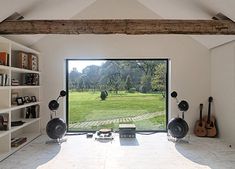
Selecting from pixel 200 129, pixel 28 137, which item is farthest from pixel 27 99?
pixel 200 129

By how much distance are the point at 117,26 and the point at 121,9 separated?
1.96 metres

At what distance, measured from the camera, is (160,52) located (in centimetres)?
609

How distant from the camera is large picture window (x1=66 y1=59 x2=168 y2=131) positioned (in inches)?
249

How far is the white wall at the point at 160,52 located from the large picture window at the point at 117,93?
0.26 metres

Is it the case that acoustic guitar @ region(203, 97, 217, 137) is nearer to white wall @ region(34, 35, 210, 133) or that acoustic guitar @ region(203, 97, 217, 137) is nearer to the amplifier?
white wall @ region(34, 35, 210, 133)

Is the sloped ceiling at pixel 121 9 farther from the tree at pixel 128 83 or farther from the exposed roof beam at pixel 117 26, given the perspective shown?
the tree at pixel 128 83

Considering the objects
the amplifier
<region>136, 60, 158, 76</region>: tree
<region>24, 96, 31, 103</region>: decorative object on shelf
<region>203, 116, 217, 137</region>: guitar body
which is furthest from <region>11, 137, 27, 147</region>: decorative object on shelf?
<region>203, 116, 217, 137</region>: guitar body

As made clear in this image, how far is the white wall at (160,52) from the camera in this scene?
20.0 ft

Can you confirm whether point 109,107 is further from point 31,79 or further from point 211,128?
point 211,128

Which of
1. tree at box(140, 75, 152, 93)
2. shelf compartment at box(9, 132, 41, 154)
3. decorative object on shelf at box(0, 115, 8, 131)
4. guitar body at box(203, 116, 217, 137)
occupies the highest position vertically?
tree at box(140, 75, 152, 93)

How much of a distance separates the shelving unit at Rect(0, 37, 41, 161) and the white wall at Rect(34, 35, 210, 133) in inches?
18.9

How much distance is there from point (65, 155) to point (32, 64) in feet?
7.96

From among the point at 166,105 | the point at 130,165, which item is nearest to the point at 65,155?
the point at 130,165

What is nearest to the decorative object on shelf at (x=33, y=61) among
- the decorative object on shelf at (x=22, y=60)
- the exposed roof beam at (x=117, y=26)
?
the decorative object on shelf at (x=22, y=60)
